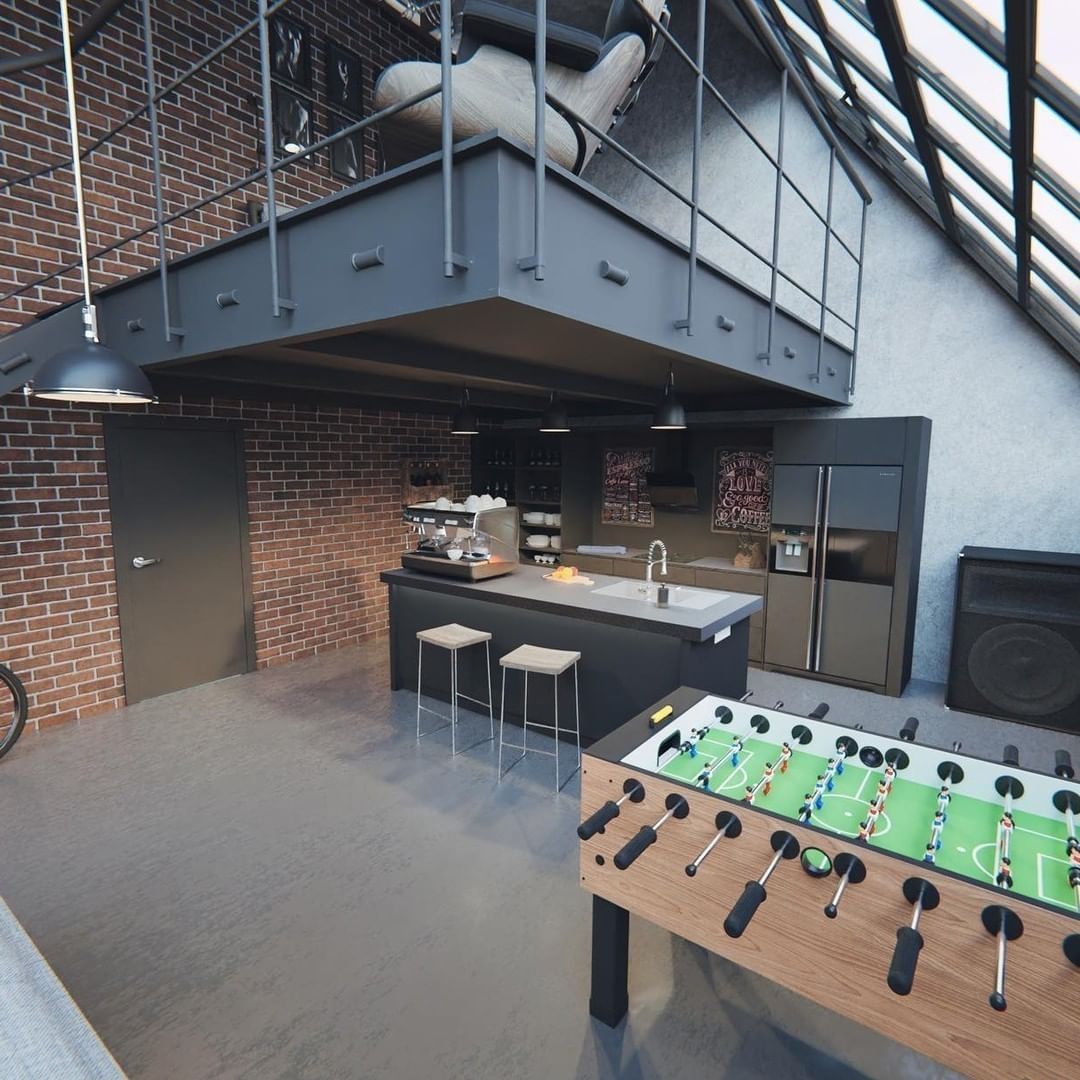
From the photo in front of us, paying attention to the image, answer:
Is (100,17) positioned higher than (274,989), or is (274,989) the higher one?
(100,17)

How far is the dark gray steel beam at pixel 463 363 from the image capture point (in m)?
2.74

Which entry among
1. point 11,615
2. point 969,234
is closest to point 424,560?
point 11,615

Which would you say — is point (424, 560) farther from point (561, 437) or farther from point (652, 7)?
point (652, 7)

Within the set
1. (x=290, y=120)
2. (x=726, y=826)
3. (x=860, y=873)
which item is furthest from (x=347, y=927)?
(x=290, y=120)

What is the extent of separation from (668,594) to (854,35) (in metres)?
2.84

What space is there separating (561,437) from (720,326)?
3600 mm

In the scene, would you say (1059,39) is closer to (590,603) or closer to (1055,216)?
(1055,216)

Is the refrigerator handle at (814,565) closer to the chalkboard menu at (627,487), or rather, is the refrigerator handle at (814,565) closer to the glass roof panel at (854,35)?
the chalkboard menu at (627,487)

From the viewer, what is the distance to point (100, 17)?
96.7 inches

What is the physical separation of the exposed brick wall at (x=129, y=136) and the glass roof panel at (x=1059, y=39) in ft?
15.1

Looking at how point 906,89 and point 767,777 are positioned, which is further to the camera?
point 906,89

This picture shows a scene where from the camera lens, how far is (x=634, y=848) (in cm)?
136

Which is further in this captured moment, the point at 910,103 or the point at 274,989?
the point at 910,103

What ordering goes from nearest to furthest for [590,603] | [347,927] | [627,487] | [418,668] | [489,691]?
[347,927], [590,603], [489,691], [418,668], [627,487]
